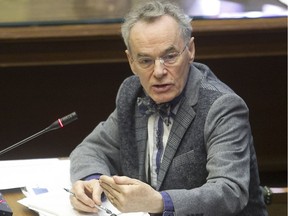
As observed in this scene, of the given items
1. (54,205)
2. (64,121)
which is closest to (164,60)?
(64,121)

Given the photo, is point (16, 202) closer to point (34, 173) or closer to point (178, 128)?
point (34, 173)

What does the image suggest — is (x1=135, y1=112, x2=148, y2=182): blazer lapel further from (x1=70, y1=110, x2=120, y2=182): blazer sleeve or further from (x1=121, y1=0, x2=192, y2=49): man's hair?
(x1=121, y1=0, x2=192, y2=49): man's hair

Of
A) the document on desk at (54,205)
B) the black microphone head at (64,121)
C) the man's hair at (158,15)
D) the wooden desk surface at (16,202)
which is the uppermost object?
the man's hair at (158,15)

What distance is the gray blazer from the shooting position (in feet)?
4.34

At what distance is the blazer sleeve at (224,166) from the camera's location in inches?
51.0

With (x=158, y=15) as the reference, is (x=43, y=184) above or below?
below

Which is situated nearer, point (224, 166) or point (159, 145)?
point (224, 166)

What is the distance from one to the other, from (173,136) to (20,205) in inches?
16.3

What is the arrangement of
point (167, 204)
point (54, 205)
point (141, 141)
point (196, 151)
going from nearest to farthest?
point (167, 204), point (54, 205), point (196, 151), point (141, 141)

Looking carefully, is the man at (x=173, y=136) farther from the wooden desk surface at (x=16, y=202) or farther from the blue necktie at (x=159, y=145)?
the wooden desk surface at (x=16, y=202)

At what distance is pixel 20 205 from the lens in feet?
4.66

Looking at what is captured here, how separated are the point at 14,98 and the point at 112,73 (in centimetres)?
47

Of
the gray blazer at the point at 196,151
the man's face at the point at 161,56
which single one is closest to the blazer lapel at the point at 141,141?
the gray blazer at the point at 196,151

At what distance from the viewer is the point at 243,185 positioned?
1349 millimetres
